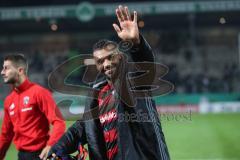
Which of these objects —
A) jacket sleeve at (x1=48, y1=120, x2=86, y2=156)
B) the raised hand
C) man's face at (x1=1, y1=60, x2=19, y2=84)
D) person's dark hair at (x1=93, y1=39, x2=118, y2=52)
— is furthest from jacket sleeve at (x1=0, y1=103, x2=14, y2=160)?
the raised hand

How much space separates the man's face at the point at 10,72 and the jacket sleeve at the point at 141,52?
2.47 m

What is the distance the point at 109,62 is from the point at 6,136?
7.95ft

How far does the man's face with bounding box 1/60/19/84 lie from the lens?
5426mm

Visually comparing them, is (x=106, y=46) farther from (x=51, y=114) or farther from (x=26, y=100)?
(x=26, y=100)

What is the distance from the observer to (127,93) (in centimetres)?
347

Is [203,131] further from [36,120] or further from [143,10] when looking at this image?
[143,10]

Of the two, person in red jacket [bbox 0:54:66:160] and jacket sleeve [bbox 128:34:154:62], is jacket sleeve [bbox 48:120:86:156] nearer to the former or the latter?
jacket sleeve [bbox 128:34:154:62]

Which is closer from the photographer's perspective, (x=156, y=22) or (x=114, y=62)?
(x=114, y=62)

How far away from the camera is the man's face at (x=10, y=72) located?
543 centimetres

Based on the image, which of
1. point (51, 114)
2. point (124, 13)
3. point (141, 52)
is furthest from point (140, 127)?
point (51, 114)

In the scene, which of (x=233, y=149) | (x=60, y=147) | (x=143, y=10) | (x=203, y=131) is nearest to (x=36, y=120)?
(x=60, y=147)

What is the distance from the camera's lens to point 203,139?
45.1 ft

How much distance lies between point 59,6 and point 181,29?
809cm

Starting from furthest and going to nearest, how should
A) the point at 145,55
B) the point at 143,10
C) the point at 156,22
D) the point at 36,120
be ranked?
the point at 156,22 → the point at 143,10 → the point at 36,120 → the point at 145,55
